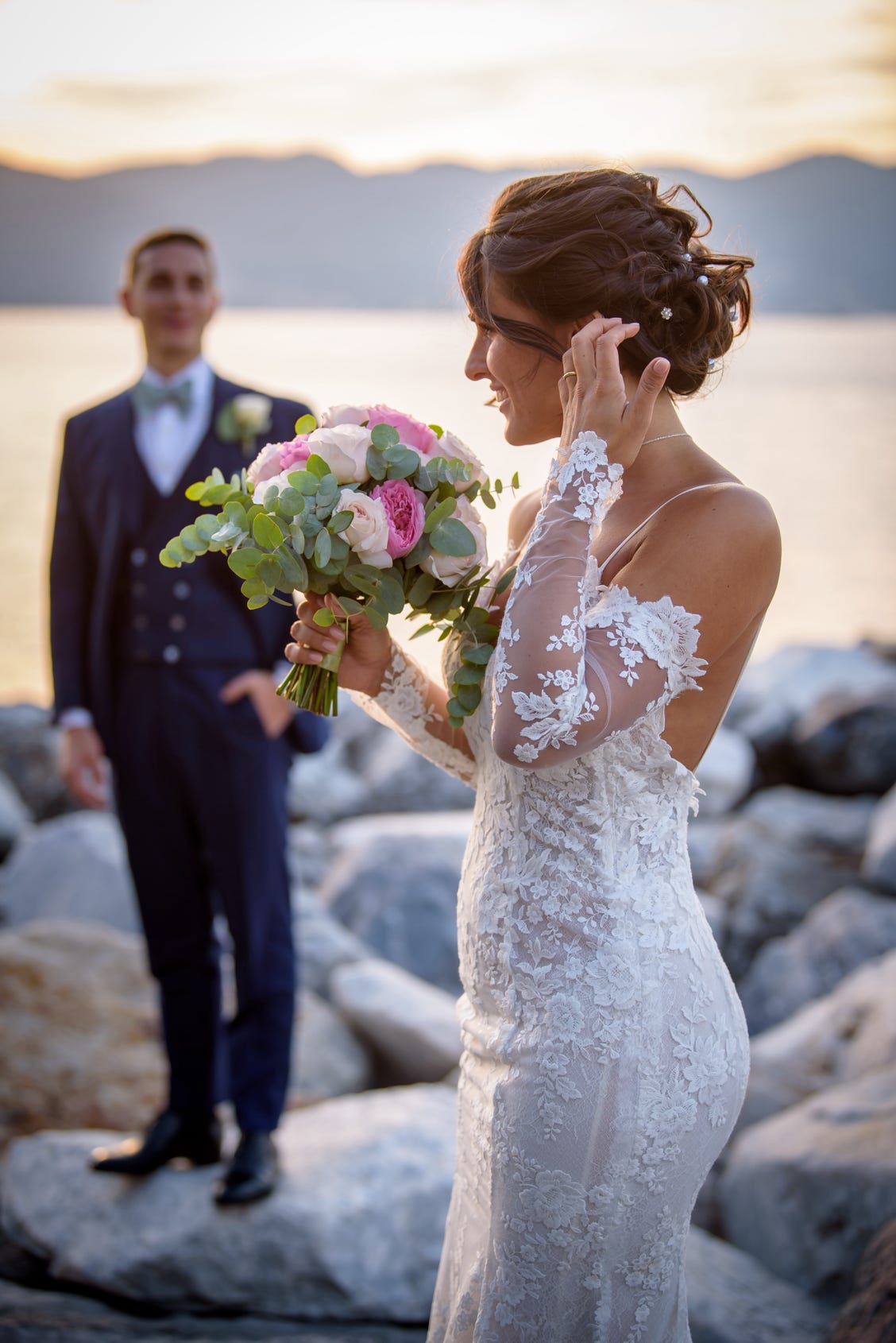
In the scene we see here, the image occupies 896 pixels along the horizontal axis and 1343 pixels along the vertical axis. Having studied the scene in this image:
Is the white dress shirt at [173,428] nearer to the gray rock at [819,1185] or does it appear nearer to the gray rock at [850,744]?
the gray rock at [819,1185]

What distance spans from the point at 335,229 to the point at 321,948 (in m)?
25.3

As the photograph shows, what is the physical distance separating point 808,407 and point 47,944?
1976 centimetres

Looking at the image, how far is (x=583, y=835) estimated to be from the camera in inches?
73.7

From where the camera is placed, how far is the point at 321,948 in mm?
5109

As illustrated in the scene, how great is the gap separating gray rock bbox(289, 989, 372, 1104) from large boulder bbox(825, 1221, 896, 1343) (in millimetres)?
2219

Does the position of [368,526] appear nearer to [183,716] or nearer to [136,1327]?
[183,716]

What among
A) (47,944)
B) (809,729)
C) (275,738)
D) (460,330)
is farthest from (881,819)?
(460,330)

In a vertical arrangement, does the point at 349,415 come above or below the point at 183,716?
above

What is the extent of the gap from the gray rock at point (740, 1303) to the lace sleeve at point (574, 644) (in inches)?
→ 72.0

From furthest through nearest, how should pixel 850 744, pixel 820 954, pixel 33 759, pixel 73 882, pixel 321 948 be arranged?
pixel 33 759, pixel 850 744, pixel 73 882, pixel 321 948, pixel 820 954

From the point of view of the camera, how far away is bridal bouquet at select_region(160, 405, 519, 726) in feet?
5.98

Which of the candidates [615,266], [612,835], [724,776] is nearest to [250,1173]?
[612,835]

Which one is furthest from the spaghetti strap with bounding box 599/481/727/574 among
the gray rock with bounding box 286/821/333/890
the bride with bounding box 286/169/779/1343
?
the gray rock with bounding box 286/821/333/890

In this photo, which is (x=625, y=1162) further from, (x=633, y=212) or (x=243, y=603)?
(x=243, y=603)
